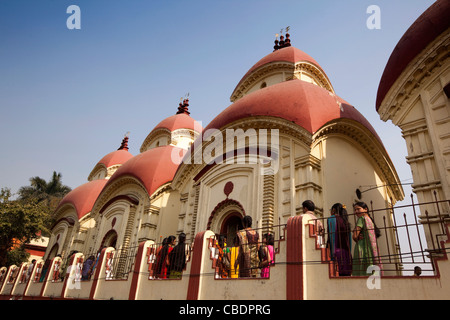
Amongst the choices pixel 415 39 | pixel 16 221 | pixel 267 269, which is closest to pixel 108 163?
pixel 16 221

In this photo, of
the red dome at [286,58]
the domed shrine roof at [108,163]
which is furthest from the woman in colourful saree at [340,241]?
the domed shrine roof at [108,163]

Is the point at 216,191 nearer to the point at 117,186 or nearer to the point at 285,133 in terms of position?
the point at 285,133

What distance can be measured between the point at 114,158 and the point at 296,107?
18.2 meters

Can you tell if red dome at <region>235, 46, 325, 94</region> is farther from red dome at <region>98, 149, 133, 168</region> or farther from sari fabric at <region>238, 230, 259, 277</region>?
red dome at <region>98, 149, 133, 168</region>

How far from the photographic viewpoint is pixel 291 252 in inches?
197

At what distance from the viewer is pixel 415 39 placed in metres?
6.62

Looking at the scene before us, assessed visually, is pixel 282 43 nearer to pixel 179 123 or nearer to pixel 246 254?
pixel 179 123

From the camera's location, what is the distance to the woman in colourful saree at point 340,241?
16.3 feet

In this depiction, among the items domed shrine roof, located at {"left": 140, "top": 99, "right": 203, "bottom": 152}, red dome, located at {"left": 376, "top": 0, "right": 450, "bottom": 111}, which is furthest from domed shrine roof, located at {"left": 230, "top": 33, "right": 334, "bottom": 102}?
red dome, located at {"left": 376, "top": 0, "right": 450, "bottom": 111}

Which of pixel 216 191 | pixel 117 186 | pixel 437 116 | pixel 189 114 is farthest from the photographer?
pixel 189 114

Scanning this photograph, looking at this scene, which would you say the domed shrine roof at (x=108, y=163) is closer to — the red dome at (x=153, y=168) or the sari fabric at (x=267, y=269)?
the red dome at (x=153, y=168)
